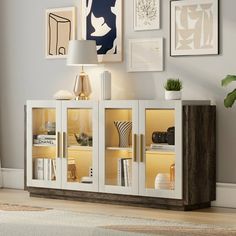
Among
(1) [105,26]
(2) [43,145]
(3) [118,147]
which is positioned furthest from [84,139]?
(1) [105,26]

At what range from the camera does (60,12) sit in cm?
783

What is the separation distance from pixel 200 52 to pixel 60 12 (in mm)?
1646

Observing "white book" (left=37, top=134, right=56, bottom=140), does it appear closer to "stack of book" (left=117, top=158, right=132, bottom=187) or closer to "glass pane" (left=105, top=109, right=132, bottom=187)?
"glass pane" (left=105, top=109, right=132, bottom=187)

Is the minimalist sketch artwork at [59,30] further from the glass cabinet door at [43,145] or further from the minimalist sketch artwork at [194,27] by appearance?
the minimalist sketch artwork at [194,27]

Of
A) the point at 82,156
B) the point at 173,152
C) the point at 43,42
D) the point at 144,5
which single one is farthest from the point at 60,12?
the point at 173,152

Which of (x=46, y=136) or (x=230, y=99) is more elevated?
(x=230, y=99)

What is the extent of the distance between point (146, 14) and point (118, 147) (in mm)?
1280

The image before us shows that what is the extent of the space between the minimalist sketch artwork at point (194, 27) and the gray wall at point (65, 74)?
0.22ft

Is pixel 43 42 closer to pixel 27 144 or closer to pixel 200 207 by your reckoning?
pixel 27 144

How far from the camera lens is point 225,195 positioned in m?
6.88

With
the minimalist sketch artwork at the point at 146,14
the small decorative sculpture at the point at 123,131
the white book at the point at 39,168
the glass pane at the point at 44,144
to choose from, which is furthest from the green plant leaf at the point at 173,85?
the white book at the point at 39,168

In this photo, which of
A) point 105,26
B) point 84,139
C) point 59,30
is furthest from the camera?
point 59,30

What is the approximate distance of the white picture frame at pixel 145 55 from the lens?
7.20 m

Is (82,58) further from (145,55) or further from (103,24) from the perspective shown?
(145,55)
